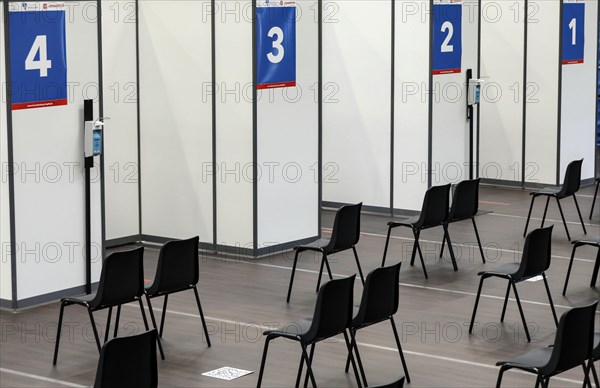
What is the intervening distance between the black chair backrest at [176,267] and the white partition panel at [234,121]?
2923 millimetres

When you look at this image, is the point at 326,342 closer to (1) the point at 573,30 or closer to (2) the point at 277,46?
(2) the point at 277,46

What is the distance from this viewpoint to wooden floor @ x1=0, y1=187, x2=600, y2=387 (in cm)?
759

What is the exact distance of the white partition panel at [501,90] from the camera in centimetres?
1502

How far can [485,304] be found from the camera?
30.9 feet

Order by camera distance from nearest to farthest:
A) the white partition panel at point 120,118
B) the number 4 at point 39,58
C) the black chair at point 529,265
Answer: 1. the black chair at point 529,265
2. the number 4 at point 39,58
3. the white partition panel at point 120,118

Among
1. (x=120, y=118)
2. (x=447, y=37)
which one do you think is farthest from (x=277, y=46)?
(x=447, y=37)

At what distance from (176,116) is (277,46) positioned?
4.14ft

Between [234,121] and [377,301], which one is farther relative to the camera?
[234,121]

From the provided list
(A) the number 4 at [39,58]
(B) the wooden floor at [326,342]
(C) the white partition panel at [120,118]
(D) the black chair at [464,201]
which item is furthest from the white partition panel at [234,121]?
(A) the number 4 at [39,58]

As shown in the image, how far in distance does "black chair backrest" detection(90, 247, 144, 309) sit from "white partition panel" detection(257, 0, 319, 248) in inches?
131

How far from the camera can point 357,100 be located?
1345 cm

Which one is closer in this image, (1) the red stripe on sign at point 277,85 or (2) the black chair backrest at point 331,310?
(2) the black chair backrest at point 331,310

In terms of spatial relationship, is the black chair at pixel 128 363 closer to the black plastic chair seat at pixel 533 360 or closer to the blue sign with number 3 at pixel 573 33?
the black plastic chair seat at pixel 533 360

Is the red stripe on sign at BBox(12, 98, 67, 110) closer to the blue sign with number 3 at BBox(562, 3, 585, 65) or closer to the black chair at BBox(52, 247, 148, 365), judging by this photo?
the black chair at BBox(52, 247, 148, 365)
